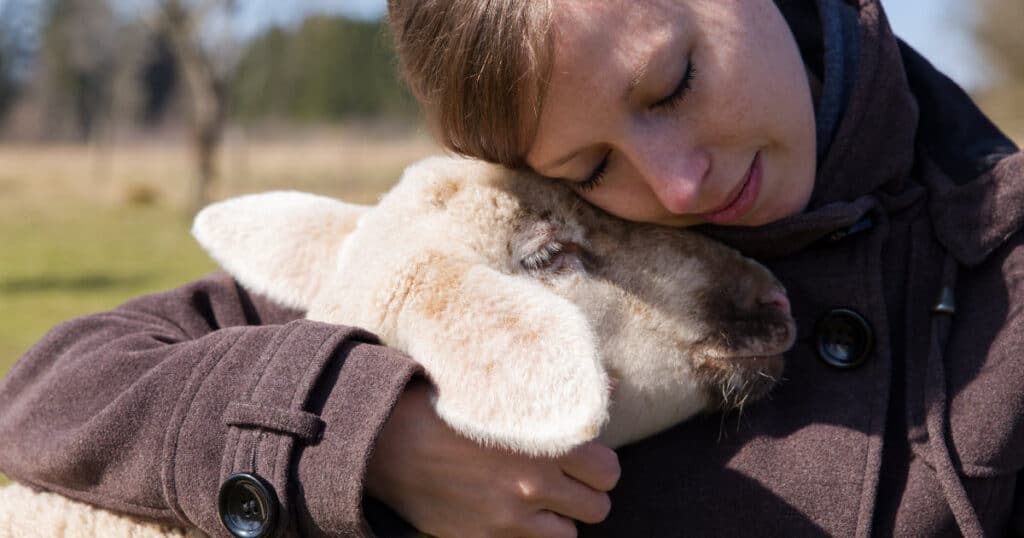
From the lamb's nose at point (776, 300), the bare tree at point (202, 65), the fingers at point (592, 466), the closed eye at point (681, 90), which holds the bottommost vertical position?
the bare tree at point (202, 65)

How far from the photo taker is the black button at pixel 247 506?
1.70 m

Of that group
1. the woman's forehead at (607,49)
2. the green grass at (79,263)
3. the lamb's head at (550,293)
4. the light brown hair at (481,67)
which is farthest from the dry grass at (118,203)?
the woman's forehead at (607,49)

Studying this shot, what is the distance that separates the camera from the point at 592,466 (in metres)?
1.75

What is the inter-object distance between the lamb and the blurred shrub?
129 ft

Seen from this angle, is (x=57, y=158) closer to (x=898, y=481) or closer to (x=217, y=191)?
(x=217, y=191)

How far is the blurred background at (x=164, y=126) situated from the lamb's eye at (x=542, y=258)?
576 millimetres

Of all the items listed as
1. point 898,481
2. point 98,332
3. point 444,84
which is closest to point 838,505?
point 898,481

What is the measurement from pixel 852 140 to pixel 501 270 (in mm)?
790

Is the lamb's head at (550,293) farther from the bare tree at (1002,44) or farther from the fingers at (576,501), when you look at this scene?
the bare tree at (1002,44)

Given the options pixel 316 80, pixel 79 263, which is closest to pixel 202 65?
pixel 79 263

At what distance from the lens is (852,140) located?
210cm

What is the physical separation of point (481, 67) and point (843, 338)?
89cm

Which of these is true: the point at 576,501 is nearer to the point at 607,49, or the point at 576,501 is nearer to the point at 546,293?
the point at 546,293

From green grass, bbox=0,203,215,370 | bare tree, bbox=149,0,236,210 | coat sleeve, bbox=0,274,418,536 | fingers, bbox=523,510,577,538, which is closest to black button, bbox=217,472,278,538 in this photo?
coat sleeve, bbox=0,274,418,536
